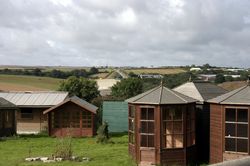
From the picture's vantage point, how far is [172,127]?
16797 millimetres

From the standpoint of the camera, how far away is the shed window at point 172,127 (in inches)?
655

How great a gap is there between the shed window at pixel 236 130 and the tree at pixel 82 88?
Result: 35910 mm

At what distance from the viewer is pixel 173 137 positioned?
16875 mm

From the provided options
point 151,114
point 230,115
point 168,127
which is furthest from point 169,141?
point 230,115

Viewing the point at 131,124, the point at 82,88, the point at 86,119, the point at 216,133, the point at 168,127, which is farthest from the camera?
the point at 82,88

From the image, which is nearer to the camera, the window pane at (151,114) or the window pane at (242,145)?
the window pane at (242,145)

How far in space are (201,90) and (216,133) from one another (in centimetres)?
341

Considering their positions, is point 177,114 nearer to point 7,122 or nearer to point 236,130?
point 236,130

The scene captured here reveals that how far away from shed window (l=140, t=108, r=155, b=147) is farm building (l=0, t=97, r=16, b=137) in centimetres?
1505

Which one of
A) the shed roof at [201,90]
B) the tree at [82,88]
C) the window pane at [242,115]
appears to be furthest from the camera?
the tree at [82,88]

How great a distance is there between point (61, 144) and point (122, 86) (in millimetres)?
43766

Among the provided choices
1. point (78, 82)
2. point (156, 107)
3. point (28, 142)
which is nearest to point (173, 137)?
point (156, 107)

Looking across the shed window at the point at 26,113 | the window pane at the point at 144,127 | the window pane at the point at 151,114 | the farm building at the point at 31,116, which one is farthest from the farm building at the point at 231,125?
the shed window at the point at 26,113

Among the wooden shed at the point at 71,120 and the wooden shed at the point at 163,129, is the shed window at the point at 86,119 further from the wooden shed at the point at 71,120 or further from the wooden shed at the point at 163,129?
the wooden shed at the point at 163,129
